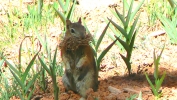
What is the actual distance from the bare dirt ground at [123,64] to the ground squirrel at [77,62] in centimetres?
8

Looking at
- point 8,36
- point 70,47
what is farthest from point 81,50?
point 8,36

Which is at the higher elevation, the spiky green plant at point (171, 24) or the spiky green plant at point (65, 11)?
the spiky green plant at point (65, 11)

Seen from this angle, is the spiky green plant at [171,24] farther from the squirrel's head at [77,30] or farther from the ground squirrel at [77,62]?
the squirrel's head at [77,30]

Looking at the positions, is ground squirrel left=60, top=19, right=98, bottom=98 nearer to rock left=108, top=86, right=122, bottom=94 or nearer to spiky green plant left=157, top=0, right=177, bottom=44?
rock left=108, top=86, right=122, bottom=94

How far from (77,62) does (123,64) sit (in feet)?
2.92

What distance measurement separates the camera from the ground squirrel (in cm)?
379

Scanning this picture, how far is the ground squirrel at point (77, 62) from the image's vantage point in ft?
12.4

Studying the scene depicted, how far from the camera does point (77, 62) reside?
388cm

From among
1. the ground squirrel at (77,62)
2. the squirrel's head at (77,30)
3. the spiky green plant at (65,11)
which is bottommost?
the ground squirrel at (77,62)

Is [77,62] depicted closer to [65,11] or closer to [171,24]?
[65,11]

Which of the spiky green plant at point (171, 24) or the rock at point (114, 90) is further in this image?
the spiky green plant at point (171, 24)

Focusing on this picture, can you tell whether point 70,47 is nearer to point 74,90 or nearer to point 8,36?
point 74,90

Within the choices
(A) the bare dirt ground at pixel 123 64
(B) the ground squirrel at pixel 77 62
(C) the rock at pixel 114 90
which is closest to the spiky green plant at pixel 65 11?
(A) the bare dirt ground at pixel 123 64

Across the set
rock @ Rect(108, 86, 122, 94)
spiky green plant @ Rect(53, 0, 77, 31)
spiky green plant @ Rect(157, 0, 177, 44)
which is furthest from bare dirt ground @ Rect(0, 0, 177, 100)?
spiky green plant @ Rect(53, 0, 77, 31)
